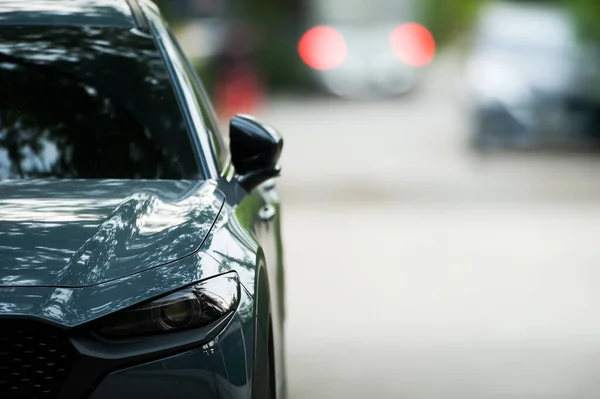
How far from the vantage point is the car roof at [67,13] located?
525cm

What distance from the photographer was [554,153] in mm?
19281

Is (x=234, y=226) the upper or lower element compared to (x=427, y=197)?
upper

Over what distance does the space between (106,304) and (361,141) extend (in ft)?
59.4

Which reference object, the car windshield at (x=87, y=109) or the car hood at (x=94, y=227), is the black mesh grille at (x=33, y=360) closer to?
the car hood at (x=94, y=227)

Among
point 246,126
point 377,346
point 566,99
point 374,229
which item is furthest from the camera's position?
point 566,99

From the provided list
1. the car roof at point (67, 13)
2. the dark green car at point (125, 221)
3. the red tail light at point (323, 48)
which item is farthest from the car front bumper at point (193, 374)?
the red tail light at point (323, 48)

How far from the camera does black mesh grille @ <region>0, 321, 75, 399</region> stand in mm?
3658

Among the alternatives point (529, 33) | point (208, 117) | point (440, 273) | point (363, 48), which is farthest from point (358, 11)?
point (208, 117)

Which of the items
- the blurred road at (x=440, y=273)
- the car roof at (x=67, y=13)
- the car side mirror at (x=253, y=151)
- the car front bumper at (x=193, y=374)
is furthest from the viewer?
the blurred road at (x=440, y=273)

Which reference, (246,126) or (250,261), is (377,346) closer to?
(246,126)

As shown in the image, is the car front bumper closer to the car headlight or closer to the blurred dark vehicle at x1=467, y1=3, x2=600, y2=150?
the car headlight

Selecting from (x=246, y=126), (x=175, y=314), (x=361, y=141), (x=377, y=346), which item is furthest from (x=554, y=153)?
(x=175, y=314)

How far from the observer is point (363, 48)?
32781mm

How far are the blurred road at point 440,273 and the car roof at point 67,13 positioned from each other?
2210mm
